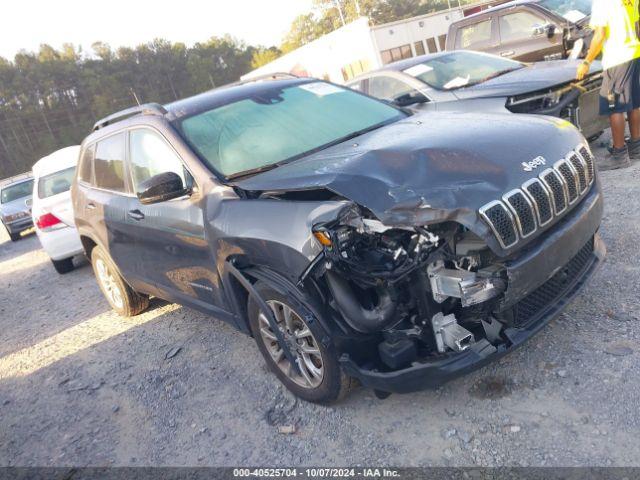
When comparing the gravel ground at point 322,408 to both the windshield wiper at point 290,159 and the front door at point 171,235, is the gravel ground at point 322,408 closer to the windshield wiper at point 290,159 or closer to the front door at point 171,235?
the front door at point 171,235

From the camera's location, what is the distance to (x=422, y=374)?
2.45m

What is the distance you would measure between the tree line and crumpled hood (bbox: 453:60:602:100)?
6910 cm

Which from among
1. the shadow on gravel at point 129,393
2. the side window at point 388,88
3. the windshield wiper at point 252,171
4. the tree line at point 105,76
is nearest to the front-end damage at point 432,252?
the windshield wiper at point 252,171

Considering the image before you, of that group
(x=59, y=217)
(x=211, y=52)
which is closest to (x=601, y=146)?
(x=59, y=217)

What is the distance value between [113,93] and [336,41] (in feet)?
180

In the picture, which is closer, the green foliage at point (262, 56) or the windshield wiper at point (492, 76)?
the windshield wiper at point (492, 76)

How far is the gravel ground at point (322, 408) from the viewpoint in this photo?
2.45 metres

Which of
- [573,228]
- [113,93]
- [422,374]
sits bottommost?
[422,374]

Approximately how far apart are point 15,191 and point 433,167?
639 inches

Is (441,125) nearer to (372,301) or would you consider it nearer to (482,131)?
(482,131)

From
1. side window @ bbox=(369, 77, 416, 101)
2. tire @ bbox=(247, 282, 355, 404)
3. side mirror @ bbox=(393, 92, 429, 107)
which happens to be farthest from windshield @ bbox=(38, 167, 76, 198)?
tire @ bbox=(247, 282, 355, 404)

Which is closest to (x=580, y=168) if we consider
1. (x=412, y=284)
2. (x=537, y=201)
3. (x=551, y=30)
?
(x=537, y=201)

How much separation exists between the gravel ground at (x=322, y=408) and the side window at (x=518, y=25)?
4362mm

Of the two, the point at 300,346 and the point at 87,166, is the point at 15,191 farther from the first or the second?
the point at 300,346
